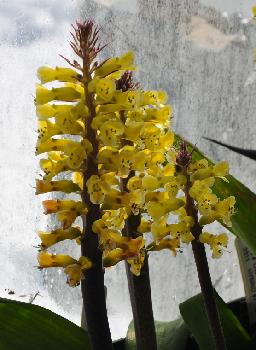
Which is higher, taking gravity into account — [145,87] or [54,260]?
[145,87]

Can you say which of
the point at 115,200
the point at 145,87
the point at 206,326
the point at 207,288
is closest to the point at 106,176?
the point at 115,200

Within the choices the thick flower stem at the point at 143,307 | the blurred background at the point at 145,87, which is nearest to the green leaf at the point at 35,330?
the thick flower stem at the point at 143,307

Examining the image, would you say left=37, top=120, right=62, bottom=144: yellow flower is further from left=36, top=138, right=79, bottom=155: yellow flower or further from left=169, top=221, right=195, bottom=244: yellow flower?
left=169, top=221, right=195, bottom=244: yellow flower

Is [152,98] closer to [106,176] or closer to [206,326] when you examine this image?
[106,176]

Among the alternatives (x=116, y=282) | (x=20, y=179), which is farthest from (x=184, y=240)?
(x=116, y=282)

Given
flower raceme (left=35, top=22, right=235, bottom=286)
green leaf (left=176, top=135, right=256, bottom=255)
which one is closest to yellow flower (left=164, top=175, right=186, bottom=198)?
flower raceme (left=35, top=22, right=235, bottom=286)

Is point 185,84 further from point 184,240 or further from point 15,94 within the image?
point 184,240

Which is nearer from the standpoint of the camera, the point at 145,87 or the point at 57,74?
the point at 57,74
